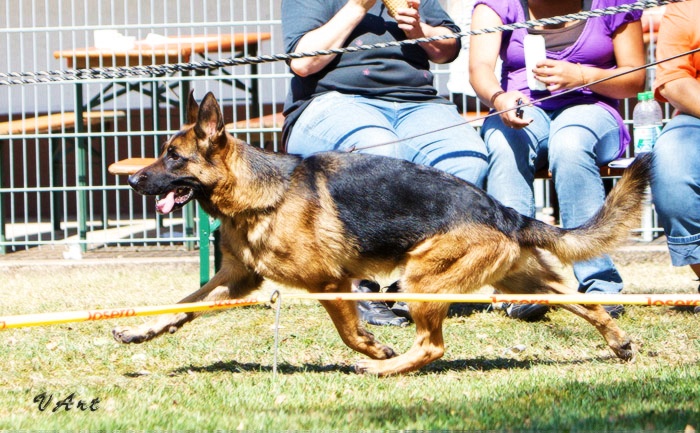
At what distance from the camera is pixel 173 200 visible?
166 inches

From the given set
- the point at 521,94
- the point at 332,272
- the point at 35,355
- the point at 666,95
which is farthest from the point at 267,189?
the point at 666,95

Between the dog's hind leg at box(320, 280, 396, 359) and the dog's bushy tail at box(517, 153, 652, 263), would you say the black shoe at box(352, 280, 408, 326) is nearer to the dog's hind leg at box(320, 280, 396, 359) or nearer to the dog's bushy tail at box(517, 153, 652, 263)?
the dog's hind leg at box(320, 280, 396, 359)

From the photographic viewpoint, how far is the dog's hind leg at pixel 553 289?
436 centimetres

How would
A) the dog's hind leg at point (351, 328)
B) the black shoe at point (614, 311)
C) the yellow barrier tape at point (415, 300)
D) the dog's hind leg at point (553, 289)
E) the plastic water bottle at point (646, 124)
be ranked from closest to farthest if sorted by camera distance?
1. the yellow barrier tape at point (415, 300)
2. the dog's hind leg at point (351, 328)
3. the dog's hind leg at point (553, 289)
4. the black shoe at point (614, 311)
5. the plastic water bottle at point (646, 124)

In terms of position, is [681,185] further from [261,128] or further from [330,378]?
[261,128]

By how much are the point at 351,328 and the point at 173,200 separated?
3.11ft

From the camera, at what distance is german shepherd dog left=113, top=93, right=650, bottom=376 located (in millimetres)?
4145

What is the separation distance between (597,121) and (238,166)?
2139 mm

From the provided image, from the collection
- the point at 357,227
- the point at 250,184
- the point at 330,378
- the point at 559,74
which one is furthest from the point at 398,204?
the point at 559,74

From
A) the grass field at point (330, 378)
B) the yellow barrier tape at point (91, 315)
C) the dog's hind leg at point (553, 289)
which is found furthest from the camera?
the dog's hind leg at point (553, 289)

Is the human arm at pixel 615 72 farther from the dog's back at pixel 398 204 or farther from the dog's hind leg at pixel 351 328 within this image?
the dog's hind leg at pixel 351 328

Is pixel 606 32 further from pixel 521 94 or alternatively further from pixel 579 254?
pixel 579 254

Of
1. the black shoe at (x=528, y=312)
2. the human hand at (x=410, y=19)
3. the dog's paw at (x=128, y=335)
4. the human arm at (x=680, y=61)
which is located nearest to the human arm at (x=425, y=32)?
the human hand at (x=410, y=19)

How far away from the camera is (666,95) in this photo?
17.4 ft
